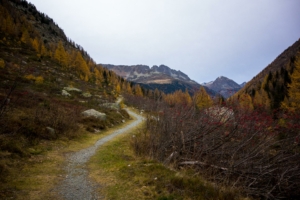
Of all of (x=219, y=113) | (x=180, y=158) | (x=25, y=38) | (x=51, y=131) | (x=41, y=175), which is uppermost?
(x=25, y=38)

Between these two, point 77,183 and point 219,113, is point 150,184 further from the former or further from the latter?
point 219,113

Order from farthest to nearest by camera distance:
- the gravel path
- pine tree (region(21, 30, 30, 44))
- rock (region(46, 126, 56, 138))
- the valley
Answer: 1. pine tree (region(21, 30, 30, 44))
2. rock (region(46, 126, 56, 138))
3. the valley
4. the gravel path

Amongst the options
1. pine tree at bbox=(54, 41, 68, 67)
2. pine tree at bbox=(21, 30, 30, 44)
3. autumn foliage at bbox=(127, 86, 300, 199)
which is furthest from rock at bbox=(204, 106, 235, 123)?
pine tree at bbox=(21, 30, 30, 44)

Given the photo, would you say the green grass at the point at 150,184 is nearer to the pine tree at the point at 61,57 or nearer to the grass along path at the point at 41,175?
the grass along path at the point at 41,175

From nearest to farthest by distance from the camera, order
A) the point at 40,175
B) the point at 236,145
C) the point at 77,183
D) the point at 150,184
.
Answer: the point at 150,184 < the point at 77,183 < the point at 40,175 < the point at 236,145

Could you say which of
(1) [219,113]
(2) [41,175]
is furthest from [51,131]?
(1) [219,113]

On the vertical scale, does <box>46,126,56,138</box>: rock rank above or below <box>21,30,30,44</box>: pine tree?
below

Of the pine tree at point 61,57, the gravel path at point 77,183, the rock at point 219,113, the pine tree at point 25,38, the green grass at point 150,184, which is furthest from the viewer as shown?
the pine tree at point 25,38

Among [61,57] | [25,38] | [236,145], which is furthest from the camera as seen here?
[25,38]

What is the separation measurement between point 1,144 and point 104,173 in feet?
18.1

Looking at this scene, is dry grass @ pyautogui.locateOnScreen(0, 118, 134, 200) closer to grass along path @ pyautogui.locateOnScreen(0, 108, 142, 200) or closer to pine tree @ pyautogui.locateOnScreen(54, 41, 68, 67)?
grass along path @ pyautogui.locateOnScreen(0, 108, 142, 200)

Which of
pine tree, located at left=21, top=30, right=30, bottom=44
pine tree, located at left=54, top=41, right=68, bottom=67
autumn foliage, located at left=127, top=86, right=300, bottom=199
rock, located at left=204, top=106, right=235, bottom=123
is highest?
pine tree, located at left=21, top=30, right=30, bottom=44

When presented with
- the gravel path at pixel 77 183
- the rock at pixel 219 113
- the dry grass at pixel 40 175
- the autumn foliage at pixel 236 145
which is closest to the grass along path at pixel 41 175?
the dry grass at pixel 40 175

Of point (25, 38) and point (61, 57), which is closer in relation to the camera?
point (61, 57)
